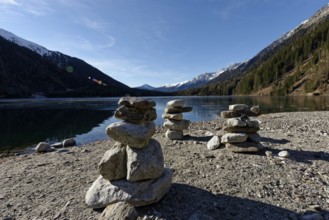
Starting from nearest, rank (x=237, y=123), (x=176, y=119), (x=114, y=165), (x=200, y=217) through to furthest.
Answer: (x=200, y=217) < (x=114, y=165) < (x=237, y=123) < (x=176, y=119)

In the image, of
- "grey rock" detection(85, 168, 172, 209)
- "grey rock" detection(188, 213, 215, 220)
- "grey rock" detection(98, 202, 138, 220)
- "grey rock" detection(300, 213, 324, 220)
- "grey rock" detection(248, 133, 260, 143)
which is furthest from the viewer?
"grey rock" detection(248, 133, 260, 143)

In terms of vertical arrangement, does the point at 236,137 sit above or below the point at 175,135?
above

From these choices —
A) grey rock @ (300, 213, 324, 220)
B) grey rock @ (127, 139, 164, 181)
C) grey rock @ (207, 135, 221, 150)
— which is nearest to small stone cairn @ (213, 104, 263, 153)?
grey rock @ (207, 135, 221, 150)

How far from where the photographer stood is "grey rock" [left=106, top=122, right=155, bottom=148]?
799cm

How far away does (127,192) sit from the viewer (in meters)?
7.40

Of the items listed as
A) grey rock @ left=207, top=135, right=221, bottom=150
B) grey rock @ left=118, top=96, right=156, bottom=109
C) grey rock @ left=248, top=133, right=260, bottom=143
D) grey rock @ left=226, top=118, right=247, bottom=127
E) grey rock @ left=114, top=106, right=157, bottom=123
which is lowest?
grey rock @ left=207, top=135, right=221, bottom=150

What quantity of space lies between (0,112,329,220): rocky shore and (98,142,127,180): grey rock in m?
1.11

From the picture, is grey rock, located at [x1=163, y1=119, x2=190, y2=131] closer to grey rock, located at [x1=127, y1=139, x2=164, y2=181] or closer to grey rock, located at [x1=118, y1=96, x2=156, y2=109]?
grey rock, located at [x1=118, y1=96, x2=156, y2=109]

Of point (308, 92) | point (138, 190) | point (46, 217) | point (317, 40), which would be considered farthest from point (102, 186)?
point (317, 40)

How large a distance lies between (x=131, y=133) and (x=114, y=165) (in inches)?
43.8

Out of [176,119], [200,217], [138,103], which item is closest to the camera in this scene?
[200,217]

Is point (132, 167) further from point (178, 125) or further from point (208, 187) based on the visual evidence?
point (178, 125)

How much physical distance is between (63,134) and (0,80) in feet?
622

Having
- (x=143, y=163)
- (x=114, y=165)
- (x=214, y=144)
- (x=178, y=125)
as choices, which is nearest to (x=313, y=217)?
(x=143, y=163)
